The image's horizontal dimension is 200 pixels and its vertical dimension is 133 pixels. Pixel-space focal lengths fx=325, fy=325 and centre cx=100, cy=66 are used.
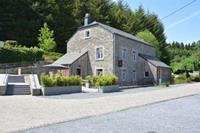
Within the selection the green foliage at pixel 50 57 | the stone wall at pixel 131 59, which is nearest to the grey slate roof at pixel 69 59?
the green foliage at pixel 50 57

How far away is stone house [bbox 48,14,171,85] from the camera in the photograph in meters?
38.7

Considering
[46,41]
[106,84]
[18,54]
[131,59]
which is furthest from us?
[46,41]

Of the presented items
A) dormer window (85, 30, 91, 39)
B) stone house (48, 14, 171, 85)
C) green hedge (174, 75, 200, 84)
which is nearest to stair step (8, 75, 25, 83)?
stone house (48, 14, 171, 85)

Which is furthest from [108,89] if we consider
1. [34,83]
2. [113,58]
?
[113,58]

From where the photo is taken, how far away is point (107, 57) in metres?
39.1

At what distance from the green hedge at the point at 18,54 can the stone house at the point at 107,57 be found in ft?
14.6

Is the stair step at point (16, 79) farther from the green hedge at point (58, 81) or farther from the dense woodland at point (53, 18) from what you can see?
the dense woodland at point (53, 18)

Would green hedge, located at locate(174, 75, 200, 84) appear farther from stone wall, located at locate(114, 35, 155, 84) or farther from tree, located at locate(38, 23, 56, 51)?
tree, located at locate(38, 23, 56, 51)

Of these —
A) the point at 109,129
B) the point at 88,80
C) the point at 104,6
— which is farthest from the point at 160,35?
the point at 109,129

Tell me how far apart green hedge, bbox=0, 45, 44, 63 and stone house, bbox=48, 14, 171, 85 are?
445 centimetres

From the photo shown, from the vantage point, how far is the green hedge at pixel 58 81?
2442cm

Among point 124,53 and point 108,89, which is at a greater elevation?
point 124,53

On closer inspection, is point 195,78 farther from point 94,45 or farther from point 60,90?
point 60,90

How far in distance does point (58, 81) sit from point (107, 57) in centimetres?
1431
